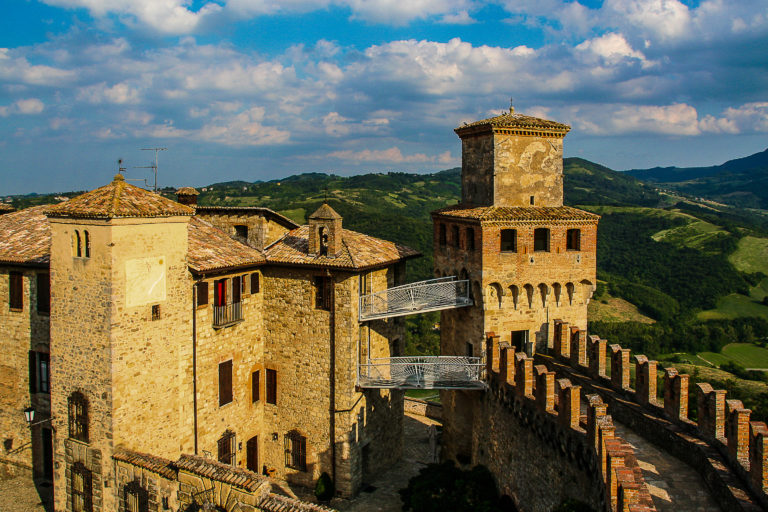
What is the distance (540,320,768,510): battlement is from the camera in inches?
471

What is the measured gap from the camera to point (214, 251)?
71.5 feet

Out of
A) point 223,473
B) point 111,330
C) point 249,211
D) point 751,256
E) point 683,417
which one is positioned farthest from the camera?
point 751,256

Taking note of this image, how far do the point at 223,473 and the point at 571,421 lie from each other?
29.6 feet

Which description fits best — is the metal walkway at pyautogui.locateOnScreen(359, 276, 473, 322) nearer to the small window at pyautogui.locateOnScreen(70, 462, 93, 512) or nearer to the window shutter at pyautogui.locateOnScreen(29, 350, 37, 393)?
the small window at pyautogui.locateOnScreen(70, 462, 93, 512)

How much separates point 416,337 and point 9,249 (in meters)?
38.9

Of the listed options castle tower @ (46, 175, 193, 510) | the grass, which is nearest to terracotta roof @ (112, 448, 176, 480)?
castle tower @ (46, 175, 193, 510)

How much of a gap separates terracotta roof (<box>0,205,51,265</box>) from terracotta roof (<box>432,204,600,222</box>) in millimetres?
14527

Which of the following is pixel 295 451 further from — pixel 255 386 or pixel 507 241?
pixel 507 241

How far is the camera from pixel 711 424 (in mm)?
14273

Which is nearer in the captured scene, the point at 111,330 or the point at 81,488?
the point at 111,330

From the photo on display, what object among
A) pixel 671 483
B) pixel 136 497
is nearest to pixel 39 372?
pixel 136 497

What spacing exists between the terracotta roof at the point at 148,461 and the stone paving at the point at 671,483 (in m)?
12.3

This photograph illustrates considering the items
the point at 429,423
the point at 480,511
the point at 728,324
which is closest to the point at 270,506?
the point at 480,511

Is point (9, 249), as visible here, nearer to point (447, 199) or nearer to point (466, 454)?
point (466, 454)
